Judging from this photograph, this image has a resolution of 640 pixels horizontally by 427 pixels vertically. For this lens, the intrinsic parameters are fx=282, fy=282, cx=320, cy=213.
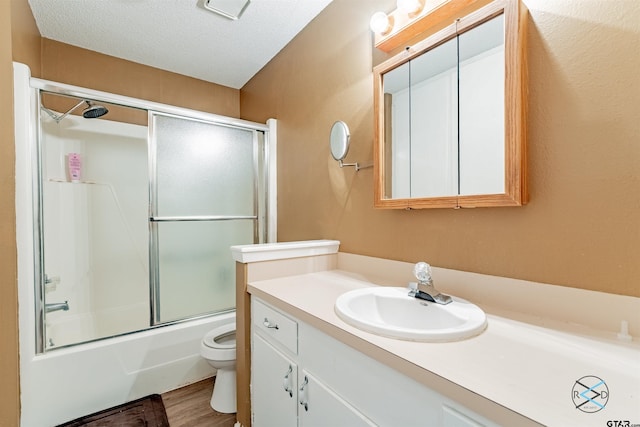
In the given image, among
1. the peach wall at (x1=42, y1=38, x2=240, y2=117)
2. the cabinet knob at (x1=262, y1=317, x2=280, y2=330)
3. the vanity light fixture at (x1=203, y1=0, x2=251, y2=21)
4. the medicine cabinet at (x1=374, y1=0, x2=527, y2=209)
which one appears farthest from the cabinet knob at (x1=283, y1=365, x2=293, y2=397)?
the peach wall at (x1=42, y1=38, x2=240, y2=117)

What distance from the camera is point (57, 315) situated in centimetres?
196

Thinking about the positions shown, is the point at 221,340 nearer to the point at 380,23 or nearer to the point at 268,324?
the point at 268,324

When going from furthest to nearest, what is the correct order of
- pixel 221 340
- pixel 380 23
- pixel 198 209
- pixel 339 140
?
pixel 198 209, pixel 221 340, pixel 339 140, pixel 380 23

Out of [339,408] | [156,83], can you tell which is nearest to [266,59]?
[156,83]

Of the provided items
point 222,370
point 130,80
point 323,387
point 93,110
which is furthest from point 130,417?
point 130,80

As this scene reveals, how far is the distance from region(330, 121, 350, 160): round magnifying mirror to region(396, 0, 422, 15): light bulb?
0.56 metres

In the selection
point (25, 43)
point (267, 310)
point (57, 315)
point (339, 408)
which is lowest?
point (57, 315)

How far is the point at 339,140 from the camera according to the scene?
1555 mm

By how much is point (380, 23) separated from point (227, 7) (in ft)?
3.29

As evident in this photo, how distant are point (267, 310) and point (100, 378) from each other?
4.19 feet

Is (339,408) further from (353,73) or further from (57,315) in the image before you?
(57,315)

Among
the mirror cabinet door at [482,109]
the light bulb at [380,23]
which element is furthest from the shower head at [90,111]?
the mirror cabinet door at [482,109]

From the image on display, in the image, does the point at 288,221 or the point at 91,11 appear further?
the point at 288,221

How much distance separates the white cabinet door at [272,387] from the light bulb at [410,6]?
1.47 m
